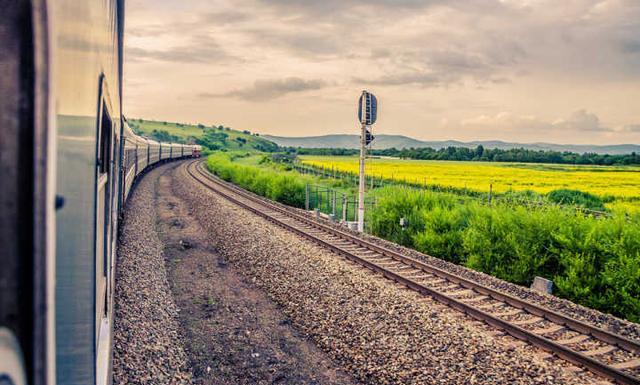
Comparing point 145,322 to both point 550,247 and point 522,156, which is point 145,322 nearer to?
point 550,247

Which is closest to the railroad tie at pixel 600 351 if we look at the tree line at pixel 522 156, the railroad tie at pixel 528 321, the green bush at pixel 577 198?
the railroad tie at pixel 528 321

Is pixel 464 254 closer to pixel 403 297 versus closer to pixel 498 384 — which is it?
A: pixel 403 297

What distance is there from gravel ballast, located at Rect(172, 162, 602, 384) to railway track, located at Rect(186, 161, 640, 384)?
0.17m

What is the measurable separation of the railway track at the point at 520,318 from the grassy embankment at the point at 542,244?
7.99 ft

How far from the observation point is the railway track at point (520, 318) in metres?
6.02

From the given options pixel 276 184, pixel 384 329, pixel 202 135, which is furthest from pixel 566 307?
pixel 202 135

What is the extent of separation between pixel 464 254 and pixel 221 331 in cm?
824

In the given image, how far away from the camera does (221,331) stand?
7.49 m

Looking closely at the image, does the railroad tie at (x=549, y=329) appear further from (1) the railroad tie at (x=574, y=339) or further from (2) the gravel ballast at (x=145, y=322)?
(2) the gravel ballast at (x=145, y=322)

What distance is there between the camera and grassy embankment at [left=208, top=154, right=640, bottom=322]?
9.45m

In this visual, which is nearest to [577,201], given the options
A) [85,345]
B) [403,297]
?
[403,297]

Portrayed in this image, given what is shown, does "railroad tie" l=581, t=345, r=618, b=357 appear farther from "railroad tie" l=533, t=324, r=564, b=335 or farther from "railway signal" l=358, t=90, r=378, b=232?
"railway signal" l=358, t=90, r=378, b=232

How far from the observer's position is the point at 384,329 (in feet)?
22.9

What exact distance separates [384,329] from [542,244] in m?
5.96
